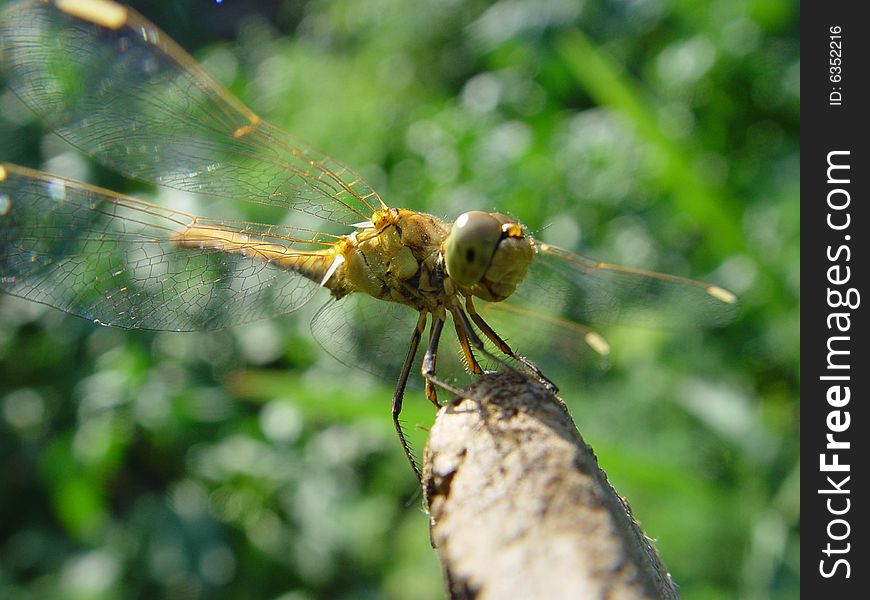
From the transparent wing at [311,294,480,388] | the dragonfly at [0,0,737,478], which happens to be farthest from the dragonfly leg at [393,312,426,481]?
the transparent wing at [311,294,480,388]

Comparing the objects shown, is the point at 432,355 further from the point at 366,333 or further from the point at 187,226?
the point at 187,226

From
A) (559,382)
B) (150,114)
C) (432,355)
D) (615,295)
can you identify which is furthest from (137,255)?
(559,382)

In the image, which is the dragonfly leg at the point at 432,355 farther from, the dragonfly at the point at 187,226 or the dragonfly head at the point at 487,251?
the dragonfly head at the point at 487,251

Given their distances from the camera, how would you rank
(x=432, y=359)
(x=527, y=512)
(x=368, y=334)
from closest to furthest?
(x=527, y=512)
(x=432, y=359)
(x=368, y=334)

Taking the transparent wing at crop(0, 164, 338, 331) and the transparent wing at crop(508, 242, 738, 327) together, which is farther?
the transparent wing at crop(508, 242, 738, 327)

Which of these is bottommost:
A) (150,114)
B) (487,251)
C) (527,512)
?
(527,512)

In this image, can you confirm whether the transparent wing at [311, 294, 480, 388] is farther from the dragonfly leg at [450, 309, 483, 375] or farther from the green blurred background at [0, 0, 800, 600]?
the green blurred background at [0, 0, 800, 600]

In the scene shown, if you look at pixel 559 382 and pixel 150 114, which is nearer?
pixel 150 114
